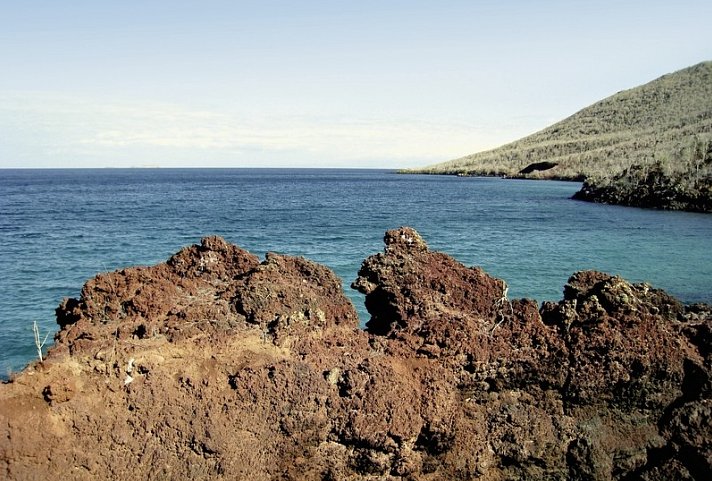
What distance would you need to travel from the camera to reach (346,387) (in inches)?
282

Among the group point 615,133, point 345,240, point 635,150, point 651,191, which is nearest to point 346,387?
point 345,240

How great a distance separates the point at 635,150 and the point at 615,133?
3814cm

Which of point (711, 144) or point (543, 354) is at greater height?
point (711, 144)

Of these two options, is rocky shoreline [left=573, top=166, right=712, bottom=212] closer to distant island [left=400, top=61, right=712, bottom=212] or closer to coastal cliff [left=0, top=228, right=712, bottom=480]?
distant island [left=400, top=61, right=712, bottom=212]

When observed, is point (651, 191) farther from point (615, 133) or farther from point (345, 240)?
point (615, 133)

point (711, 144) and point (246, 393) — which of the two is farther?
point (711, 144)

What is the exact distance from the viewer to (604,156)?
118062mm

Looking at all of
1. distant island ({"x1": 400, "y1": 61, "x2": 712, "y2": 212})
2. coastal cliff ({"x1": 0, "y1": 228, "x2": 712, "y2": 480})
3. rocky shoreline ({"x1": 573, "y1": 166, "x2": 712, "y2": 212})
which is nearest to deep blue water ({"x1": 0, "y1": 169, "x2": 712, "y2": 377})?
rocky shoreline ({"x1": 573, "y1": 166, "x2": 712, "y2": 212})

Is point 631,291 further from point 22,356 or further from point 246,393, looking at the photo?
point 22,356

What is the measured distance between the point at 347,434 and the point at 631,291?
5.25 m

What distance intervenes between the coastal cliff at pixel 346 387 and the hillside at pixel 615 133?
9754 centimetres

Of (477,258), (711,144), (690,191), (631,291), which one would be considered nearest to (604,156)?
(711,144)

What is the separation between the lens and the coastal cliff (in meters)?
6.58

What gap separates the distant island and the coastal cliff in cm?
5197
